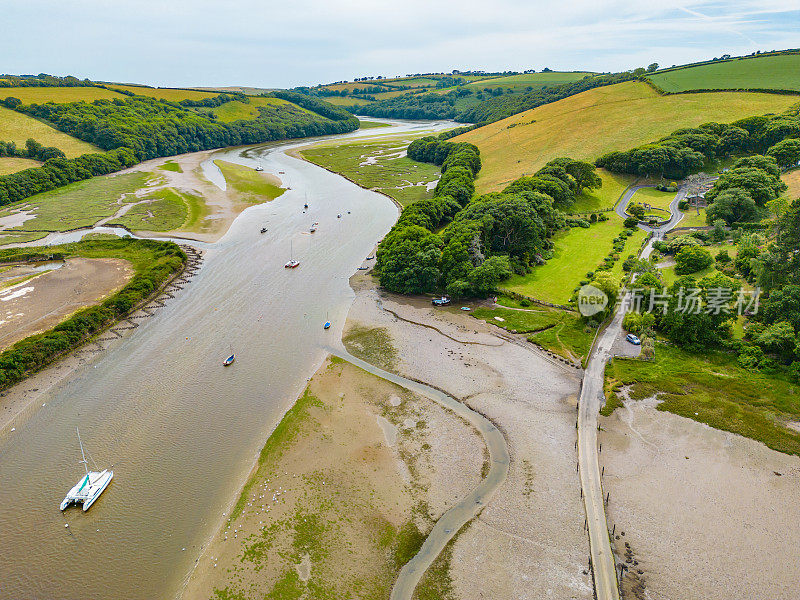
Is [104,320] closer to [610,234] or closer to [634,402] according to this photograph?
[634,402]

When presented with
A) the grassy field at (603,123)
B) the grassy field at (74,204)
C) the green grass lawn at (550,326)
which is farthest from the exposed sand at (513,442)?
the grassy field at (74,204)

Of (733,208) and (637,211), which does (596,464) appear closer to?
(733,208)

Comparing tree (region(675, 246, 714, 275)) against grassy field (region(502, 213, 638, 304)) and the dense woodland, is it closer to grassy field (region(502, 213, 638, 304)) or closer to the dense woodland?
grassy field (region(502, 213, 638, 304))

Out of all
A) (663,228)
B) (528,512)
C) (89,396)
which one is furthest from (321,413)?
(663,228)

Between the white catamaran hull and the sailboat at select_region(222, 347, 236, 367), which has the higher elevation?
the sailboat at select_region(222, 347, 236, 367)

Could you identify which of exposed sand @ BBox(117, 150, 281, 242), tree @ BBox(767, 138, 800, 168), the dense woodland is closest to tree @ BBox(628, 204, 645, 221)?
tree @ BBox(767, 138, 800, 168)

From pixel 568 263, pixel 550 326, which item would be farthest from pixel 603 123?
pixel 550 326
